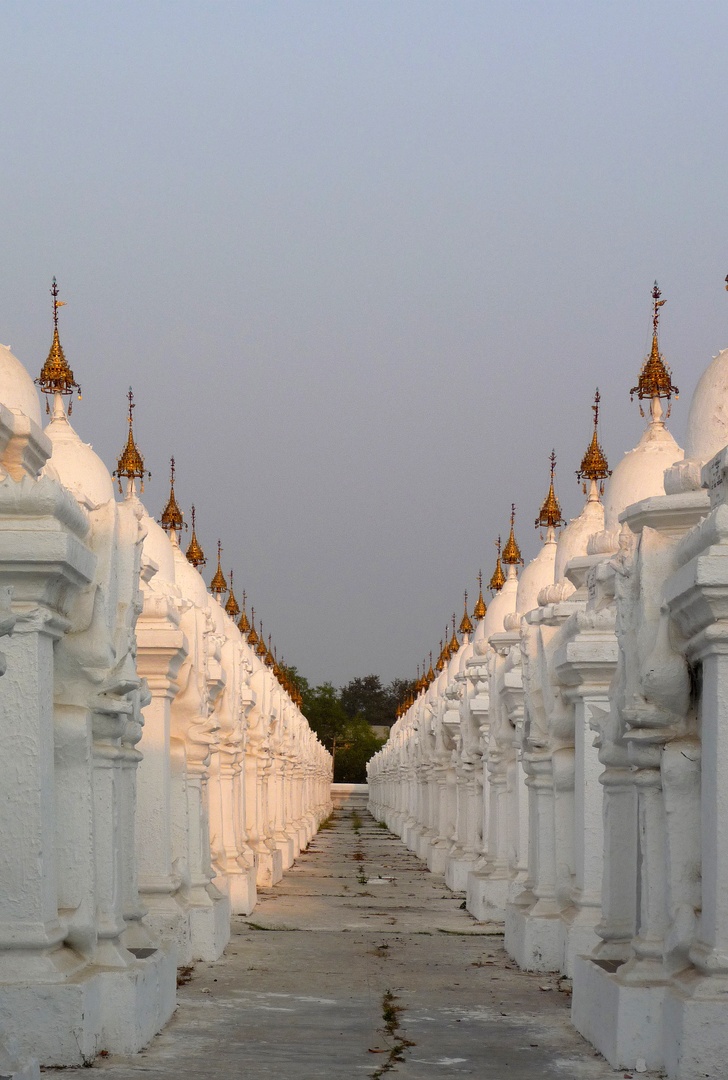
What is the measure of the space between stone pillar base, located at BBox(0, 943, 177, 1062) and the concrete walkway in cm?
11

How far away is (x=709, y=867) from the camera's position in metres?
8.14

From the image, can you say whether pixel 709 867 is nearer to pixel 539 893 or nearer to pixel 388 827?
pixel 539 893

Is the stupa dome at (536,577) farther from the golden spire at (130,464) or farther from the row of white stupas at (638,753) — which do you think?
the golden spire at (130,464)

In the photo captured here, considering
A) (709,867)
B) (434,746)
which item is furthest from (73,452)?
(434,746)

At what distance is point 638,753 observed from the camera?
9273 millimetres

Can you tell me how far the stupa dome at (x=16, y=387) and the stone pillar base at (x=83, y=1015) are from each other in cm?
343

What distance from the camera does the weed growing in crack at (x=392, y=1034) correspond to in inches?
368

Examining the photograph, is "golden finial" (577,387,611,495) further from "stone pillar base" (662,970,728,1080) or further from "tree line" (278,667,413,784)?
"tree line" (278,667,413,784)

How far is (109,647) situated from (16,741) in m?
1.09

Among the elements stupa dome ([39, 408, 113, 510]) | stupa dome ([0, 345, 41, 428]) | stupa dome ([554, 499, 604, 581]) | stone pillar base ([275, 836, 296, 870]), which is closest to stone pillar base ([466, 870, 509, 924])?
stupa dome ([554, 499, 604, 581])

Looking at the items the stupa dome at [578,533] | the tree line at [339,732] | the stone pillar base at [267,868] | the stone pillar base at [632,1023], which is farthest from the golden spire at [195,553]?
the tree line at [339,732]

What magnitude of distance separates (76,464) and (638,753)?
225 inches

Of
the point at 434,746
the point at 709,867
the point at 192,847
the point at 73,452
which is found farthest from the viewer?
the point at 434,746

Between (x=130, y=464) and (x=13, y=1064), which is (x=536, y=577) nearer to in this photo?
(x=130, y=464)
